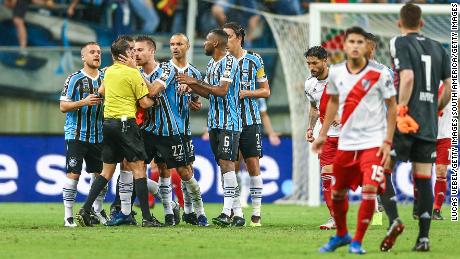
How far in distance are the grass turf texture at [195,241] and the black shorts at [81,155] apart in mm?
708

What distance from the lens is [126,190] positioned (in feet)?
41.5

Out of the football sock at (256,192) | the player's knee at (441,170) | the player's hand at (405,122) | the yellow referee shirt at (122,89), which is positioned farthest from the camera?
the player's knee at (441,170)

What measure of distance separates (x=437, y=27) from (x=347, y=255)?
10.5 m

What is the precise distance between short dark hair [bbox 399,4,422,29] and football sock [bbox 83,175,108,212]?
13.7 feet

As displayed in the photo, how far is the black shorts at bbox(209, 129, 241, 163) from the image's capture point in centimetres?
1257

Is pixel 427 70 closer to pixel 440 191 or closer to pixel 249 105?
pixel 249 105

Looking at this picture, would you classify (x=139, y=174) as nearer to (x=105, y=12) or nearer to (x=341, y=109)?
(x=341, y=109)


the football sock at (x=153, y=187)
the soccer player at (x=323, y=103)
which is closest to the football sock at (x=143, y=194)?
the football sock at (x=153, y=187)

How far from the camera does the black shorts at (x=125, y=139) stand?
12.1 m

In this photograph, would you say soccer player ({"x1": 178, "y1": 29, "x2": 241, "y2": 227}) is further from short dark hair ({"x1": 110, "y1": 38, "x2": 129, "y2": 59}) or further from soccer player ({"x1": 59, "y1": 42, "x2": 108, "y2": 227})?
soccer player ({"x1": 59, "y1": 42, "x2": 108, "y2": 227})

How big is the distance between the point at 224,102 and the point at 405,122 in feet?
11.7

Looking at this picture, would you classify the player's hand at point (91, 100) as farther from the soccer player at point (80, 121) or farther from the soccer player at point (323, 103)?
the soccer player at point (323, 103)

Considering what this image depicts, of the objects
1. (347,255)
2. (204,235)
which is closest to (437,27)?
(204,235)

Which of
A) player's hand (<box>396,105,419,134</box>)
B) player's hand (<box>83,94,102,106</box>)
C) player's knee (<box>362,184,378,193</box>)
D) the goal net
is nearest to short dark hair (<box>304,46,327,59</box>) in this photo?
player's hand (<box>83,94,102,106</box>)
